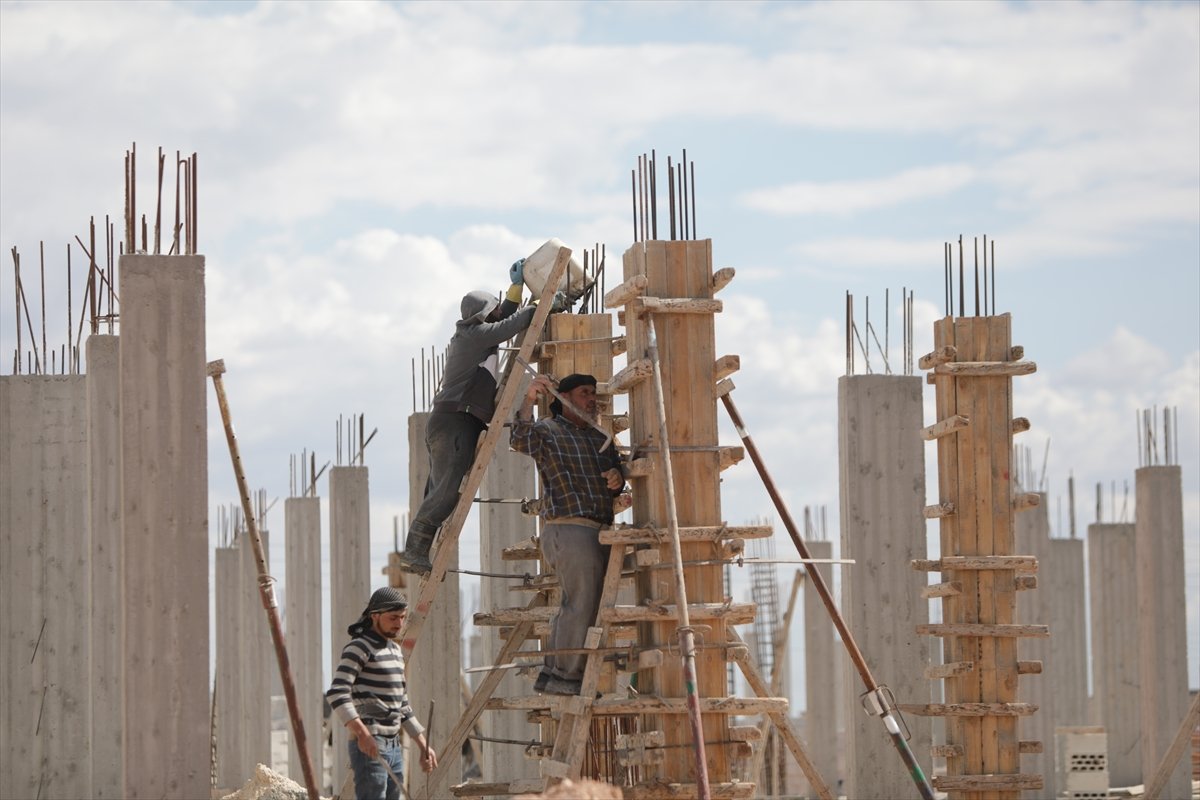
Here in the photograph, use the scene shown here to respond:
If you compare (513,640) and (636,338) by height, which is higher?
(636,338)

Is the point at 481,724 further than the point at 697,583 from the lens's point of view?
Yes

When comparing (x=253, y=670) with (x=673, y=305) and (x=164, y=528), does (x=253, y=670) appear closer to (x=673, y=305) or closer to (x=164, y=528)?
(x=673, y=305)

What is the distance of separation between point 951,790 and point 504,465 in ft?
14.3

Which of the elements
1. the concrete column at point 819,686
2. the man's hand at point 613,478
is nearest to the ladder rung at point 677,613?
the man's hand at point 613,478

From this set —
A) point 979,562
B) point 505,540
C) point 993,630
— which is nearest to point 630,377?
point 979,562

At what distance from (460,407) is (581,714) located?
1906mm

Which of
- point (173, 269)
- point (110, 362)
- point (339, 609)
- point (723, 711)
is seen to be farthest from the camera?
point (339, 609)

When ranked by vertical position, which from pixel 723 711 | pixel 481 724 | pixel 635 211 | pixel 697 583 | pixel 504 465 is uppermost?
pixel 635 211

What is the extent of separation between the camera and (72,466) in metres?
12.2

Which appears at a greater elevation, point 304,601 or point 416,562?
point 416,562

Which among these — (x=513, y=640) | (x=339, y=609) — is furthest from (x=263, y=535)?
(x=513, y=640)

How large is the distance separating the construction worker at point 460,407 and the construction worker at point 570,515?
595 mm

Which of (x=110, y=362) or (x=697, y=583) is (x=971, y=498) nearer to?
(x=697, y=583)

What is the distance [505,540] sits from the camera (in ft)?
40.3
